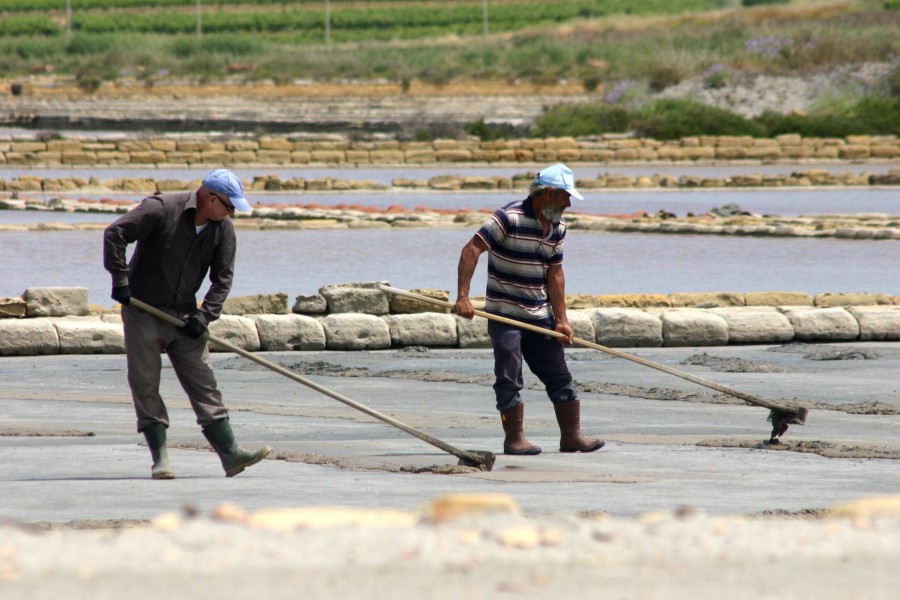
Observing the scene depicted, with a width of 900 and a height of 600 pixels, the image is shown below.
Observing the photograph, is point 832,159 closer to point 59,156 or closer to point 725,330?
point 59,156

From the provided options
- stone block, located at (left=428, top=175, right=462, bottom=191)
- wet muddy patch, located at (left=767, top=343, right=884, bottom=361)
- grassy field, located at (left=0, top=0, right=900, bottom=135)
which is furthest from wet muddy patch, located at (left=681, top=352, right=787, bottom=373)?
grassy field, located at (left=0, top=0, right=900, bottom=135)

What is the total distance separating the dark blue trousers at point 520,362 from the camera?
819 centimetres

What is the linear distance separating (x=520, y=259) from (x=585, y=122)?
38.3 m

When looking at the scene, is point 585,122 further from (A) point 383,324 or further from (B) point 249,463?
(B) point 249,463

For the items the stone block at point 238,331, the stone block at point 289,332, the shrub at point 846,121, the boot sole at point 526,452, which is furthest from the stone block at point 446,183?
the boot sole at point 526,452

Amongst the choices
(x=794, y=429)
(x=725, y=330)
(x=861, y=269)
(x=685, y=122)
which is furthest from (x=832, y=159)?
(x=794, y=429)

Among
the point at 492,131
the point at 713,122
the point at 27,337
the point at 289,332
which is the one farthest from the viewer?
the point at 492,131

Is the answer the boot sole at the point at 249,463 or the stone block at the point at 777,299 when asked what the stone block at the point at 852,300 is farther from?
the boot sole at the point at 249,463

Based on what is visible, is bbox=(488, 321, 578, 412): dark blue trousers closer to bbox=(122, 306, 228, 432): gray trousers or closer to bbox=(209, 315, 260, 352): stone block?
bbox=(122, 306, 228, 432): gray trousers

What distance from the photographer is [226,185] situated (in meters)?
7.16

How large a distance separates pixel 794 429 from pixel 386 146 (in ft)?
111

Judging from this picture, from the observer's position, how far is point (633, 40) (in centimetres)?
7444

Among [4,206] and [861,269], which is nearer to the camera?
[861,269]

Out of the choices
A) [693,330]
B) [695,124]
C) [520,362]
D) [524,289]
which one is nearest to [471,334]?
[693,330]
